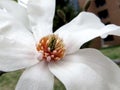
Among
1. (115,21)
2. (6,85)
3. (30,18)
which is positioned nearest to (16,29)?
(30,18)

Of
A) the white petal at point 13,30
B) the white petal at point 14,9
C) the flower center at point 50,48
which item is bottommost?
the flower center at point 50,48

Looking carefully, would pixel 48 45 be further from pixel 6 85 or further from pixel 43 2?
pixel 6 85

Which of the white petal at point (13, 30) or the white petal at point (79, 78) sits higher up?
the white petal at point (13, 30)

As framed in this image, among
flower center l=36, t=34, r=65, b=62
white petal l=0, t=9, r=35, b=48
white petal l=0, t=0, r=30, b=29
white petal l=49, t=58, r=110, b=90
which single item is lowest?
white petal l=49, t=58, r=110, b=90
